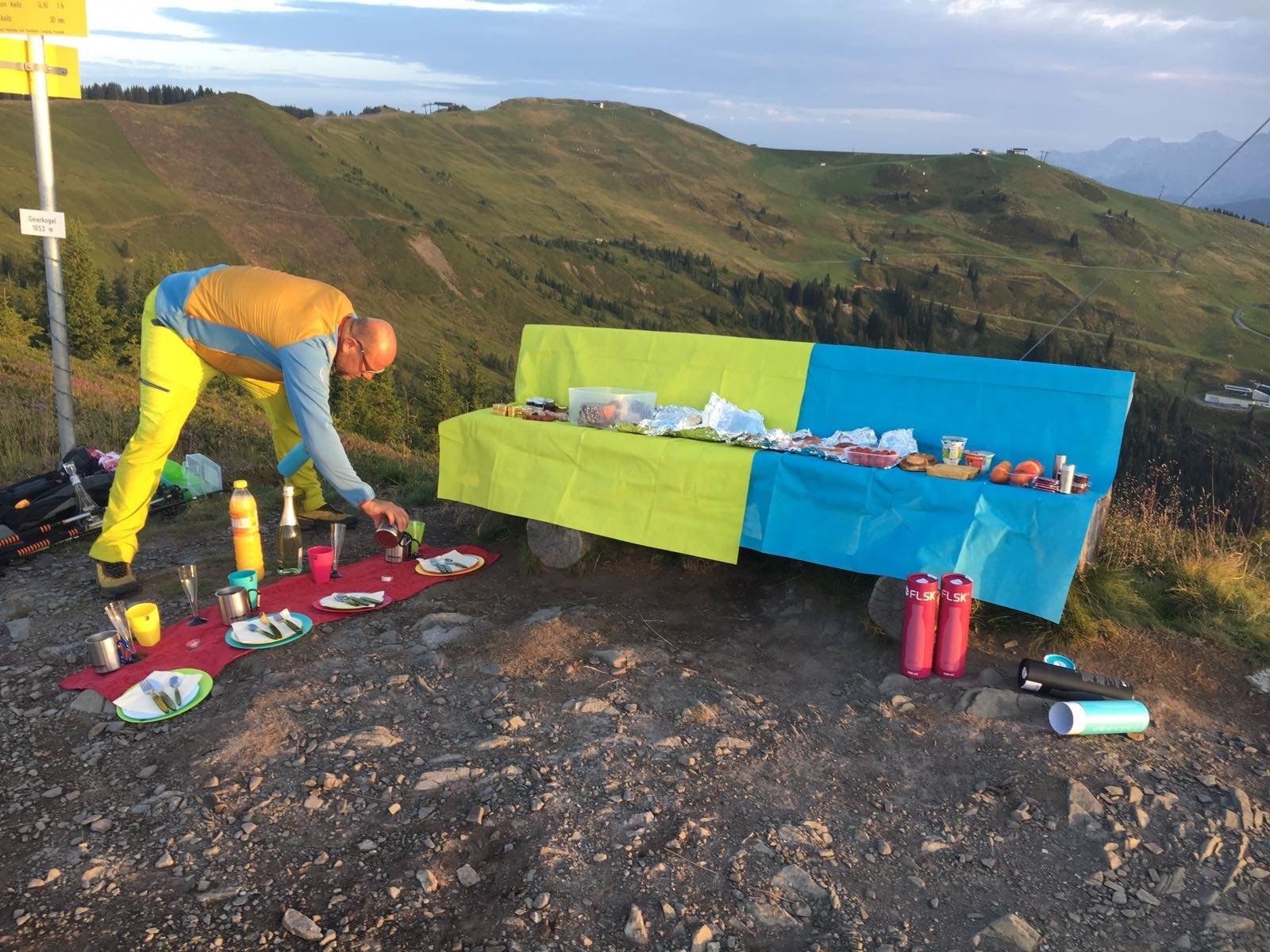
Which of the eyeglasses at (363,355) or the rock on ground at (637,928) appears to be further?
the eyeglasses at (363,355)

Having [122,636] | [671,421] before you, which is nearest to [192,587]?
[122,636]

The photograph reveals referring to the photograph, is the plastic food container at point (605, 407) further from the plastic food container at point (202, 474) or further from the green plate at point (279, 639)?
the plastic food container at point (202, 474)

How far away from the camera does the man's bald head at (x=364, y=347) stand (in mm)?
4312

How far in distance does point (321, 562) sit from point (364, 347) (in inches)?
53.3

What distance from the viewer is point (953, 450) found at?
4.38 metres

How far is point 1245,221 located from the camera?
→ 472 ft

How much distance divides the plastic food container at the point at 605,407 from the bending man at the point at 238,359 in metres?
1.26

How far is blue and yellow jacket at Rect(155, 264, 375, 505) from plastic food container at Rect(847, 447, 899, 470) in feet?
8.01

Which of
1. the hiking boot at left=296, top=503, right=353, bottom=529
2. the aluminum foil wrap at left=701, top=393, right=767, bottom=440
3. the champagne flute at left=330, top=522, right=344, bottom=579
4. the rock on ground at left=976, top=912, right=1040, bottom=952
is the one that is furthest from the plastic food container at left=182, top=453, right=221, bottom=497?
the rock on ground at left=976, top=912, right=1040, bottom=952

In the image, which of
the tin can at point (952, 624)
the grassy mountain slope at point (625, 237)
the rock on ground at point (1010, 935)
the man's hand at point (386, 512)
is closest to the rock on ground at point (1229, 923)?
the rock on ground at point (1010, 935)

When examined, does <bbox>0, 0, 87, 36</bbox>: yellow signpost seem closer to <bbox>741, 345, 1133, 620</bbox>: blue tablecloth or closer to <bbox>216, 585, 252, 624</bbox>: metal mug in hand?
<bbox>216, 585, 252, 624</bbox>: metal mug in hand

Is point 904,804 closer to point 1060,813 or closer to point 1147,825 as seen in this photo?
point 1060,813

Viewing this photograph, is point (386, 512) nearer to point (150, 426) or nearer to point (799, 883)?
point (150, 426)

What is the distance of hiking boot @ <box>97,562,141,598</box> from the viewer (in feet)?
15.7
